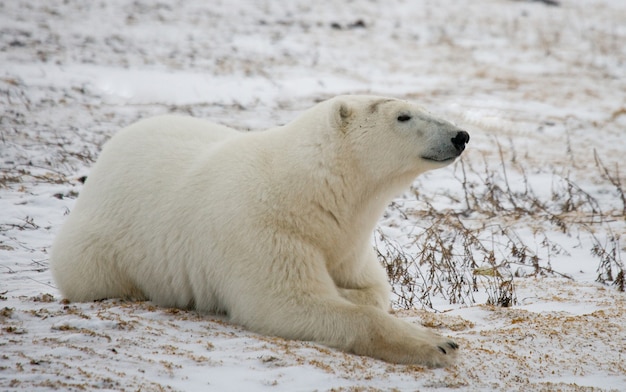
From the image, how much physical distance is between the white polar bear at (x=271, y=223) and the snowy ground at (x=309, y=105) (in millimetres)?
186

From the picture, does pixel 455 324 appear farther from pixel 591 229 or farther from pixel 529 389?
pixel 591 229

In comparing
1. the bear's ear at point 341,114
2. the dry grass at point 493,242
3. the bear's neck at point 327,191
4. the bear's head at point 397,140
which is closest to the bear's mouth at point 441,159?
the bear's head at point 397,140

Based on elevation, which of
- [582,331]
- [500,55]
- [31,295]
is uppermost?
[500,55]

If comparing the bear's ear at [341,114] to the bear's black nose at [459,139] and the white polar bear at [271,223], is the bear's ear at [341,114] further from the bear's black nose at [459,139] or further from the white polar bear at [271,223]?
the bear's black nose at [459,139]

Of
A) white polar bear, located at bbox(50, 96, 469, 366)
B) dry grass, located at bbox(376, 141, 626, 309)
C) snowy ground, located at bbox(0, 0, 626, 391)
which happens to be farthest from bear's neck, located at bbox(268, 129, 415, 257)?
dry grass, located at bbox(376, 141, 626, 309)

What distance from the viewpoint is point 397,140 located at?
4031 millimetres

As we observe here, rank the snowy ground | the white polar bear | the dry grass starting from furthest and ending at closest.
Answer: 1. the dry grass
2. the white polar bear
3. the snowy ground

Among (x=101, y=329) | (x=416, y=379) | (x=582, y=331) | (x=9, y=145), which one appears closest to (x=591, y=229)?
(x=582, y=331)

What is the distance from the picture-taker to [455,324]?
4.14 m

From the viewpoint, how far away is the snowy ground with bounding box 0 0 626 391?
3.20m

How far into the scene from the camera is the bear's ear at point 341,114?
408 cm

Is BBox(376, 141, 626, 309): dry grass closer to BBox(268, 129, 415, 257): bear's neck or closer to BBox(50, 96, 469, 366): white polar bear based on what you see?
BBox(50, 96, 469, 366): white polar bear

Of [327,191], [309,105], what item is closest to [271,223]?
[327,191]

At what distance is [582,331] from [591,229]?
2687 millimetres
